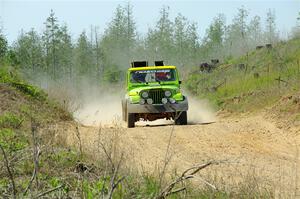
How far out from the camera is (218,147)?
36.8 feet

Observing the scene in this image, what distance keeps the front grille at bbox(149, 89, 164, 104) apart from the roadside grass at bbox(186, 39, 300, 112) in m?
4.53

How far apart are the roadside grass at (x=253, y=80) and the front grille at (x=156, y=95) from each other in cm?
453

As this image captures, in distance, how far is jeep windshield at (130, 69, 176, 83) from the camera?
17609 mm

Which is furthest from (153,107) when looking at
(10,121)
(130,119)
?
(10,121)

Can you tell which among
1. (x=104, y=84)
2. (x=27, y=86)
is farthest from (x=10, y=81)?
(x=104, y=84)

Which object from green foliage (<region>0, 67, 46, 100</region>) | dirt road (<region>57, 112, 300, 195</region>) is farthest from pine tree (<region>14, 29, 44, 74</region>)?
dirt road (<region>57, 112, 300, 195</region>)

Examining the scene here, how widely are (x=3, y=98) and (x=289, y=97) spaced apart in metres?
8.68

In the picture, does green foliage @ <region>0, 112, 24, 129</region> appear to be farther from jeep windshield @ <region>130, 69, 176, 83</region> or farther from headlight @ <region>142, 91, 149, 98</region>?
jeep windshield @ <region>130, 69, 176, 83</region>

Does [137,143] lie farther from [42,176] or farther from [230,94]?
[230,94]

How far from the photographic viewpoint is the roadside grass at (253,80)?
20767 mm

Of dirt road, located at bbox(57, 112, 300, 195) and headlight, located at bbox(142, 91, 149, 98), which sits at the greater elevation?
headlight, located at bbox(142, 91, 149, 98)

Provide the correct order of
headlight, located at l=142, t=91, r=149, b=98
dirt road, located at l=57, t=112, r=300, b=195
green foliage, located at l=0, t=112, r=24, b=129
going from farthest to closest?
headlight, located at l=142, t=91, r=149, b=98
green foliage, located at l=0, t=112, r=24, b=129
dirt road, located at l=57, t=112, r=300, b=195

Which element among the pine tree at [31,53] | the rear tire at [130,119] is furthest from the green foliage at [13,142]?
the pine tree at [31,53]

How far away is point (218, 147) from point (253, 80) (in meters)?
15.1
